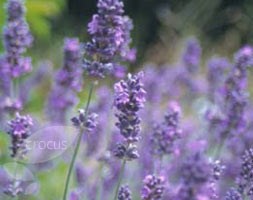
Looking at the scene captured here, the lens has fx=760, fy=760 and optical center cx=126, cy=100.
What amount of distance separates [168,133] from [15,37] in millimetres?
959

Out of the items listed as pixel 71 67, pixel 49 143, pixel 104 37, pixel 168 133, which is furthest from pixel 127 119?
pixel 49 143

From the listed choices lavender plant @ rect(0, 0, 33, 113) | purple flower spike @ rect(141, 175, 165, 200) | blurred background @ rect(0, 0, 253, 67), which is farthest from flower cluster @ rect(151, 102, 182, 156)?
blurred background @ rect(0, 0, 253, 67)

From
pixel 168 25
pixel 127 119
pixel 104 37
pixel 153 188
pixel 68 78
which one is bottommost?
pixel 153 188

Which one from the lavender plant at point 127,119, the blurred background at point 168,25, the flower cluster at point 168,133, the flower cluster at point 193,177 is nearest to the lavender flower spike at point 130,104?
the lavender plant at point 127,119

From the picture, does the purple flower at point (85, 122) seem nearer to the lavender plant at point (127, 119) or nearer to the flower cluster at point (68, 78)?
the lavender plant at point (127, 119)

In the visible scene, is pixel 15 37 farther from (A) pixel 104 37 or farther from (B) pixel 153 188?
(B) pixel 153 188

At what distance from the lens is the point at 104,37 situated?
3463 millimetres

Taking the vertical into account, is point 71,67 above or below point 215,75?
below

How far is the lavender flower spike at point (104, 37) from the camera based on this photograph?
11.3 ft

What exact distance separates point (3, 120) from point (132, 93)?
2.20 meters

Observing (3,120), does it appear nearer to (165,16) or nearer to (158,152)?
(158,152)

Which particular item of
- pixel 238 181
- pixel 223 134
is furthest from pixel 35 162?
pixel 238 181

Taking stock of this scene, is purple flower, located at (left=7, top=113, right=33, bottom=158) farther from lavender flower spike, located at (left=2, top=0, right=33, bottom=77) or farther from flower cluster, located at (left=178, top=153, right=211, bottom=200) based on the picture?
flower cluster, located at (left=178, top=153, right=211, bottom=200)

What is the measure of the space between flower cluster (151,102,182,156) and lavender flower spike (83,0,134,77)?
1.84 feet
